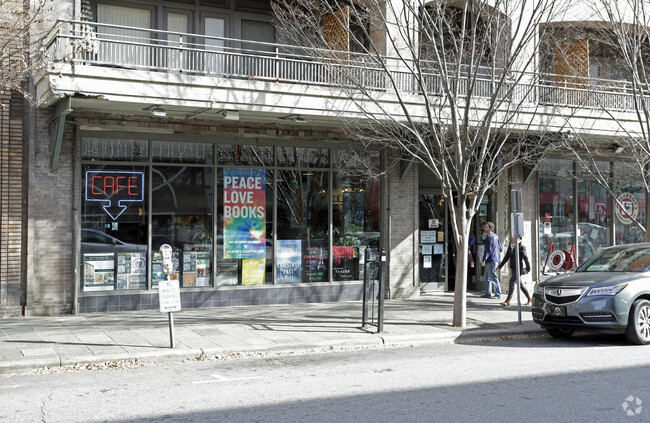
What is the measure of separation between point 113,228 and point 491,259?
341 inches

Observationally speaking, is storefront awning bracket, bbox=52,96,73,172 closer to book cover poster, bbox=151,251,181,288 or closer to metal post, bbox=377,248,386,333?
book cover poster, bbox=151,251,181,288

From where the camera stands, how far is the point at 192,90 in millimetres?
12430

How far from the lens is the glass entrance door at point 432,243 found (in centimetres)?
1666

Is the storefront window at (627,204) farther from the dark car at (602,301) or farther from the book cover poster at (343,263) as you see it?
the dark car at (602,301)

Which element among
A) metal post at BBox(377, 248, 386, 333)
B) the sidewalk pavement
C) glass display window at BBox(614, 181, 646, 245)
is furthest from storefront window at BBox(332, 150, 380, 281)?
glass display window at BBox(614, 181, 646, 245)

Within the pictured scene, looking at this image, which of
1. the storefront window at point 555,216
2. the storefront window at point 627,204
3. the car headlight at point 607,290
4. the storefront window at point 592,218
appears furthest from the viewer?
the storefront window at point 627,204

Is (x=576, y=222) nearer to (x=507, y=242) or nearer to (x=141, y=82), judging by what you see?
(x=507, y=242)

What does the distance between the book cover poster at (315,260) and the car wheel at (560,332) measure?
5.78 meters

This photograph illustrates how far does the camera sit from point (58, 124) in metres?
12.3

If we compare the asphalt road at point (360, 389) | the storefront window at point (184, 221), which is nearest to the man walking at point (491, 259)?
the asphalt road at point (360, 389)

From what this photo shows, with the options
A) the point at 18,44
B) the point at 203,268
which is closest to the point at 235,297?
the point at 203,268

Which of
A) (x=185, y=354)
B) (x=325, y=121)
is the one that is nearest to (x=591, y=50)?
(x=325, y=121)

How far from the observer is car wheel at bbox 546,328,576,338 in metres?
10.9

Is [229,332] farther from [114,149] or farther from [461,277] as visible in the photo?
[114,149]
